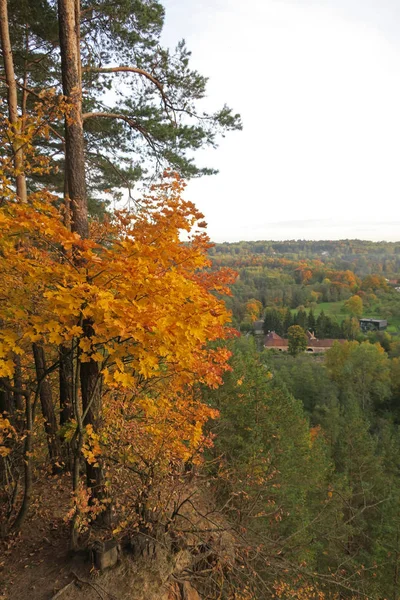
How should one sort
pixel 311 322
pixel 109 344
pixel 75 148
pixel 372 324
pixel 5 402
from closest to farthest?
pixel 109 344 < pixel 75 148 < pixel 5 402 < pixel 311 322 < pixel 372 324

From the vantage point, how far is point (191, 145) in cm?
647

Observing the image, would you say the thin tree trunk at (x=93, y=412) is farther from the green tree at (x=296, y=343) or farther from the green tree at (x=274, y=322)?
the green tree at (x=274, y=322)

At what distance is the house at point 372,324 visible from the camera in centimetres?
6309

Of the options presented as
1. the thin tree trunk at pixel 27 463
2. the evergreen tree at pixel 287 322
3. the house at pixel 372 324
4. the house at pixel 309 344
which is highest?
the thin tree trunk at pixel 27 463

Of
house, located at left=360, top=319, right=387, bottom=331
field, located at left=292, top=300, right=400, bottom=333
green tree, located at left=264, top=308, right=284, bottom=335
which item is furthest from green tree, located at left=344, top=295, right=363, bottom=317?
green tree, located at left=264, top=308, right=284, bottom=335

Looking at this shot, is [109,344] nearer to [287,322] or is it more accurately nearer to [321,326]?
[321,326]

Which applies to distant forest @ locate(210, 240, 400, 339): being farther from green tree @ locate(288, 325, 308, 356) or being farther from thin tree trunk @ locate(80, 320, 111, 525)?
thin tree trunk @ locate(80, 320, 111, 525)

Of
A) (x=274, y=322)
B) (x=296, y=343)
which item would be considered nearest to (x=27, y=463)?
(x=296, y=343)

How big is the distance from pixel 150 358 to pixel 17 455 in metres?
3.08

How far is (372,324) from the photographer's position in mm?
63969

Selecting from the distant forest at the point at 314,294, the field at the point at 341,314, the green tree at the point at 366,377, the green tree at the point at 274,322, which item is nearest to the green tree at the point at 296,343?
the distant forest at the point at 314,294

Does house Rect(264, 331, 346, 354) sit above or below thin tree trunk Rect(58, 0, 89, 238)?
below

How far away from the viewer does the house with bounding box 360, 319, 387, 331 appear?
207 feet

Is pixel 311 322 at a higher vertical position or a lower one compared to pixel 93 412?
lower
